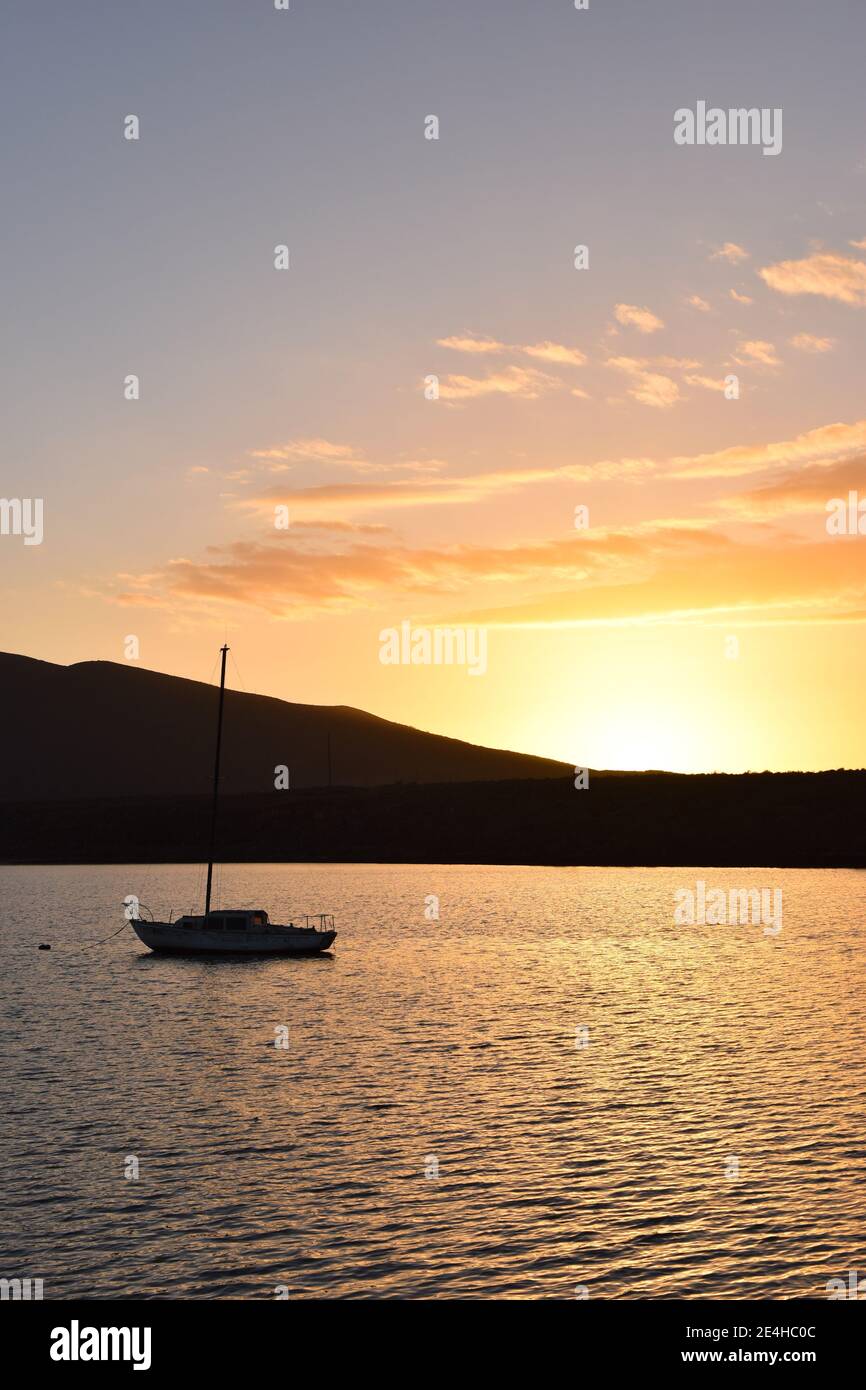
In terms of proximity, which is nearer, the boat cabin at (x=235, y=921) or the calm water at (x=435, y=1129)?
the calm water at (x=435, y=1129)

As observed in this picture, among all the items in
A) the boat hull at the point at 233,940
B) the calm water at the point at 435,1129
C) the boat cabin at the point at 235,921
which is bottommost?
the calm water at the point at 435,1129

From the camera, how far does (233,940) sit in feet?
303

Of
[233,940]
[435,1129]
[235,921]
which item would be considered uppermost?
[235,921]

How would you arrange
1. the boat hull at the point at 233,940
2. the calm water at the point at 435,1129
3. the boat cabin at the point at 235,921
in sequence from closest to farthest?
the calm water at the point at 435,1129, the boat cabin at the point at 235,921, the boat hull at the point at 233,940

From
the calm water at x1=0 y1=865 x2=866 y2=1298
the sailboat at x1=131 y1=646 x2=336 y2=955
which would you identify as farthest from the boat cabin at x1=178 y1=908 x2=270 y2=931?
the calm water at x1=0 y1=865 x2=866 y2=1298

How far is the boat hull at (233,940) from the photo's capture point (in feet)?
302

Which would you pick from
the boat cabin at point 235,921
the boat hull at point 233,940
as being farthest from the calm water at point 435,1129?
the boat cabin at point 235,921

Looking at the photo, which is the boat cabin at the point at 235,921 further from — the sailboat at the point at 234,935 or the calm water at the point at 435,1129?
the calm water at the point at 435,1129

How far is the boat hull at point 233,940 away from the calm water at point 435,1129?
7.48ft

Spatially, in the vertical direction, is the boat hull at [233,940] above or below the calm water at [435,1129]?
above

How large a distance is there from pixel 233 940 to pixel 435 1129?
5322cm

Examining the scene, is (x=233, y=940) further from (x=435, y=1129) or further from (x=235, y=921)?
(x=435, y=1129)

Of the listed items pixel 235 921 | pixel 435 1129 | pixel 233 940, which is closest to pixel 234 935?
pixel 233 940

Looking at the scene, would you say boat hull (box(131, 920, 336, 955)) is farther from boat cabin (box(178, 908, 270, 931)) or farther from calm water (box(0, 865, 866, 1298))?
calm water (box(0, 865, 866, 1298))
